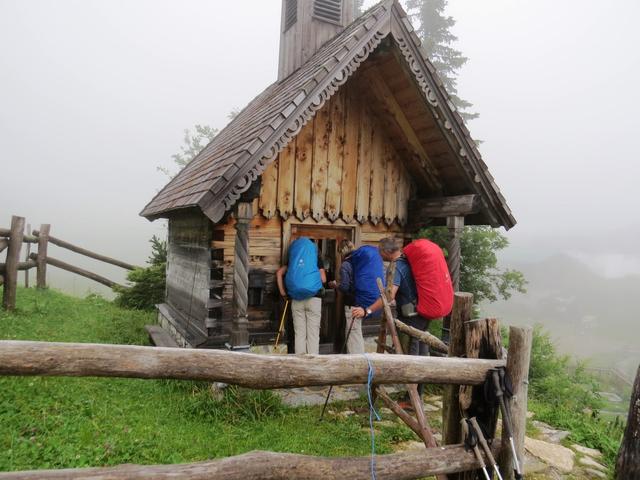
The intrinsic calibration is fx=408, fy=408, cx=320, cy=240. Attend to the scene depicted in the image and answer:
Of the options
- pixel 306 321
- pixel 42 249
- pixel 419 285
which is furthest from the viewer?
pixel 42 249

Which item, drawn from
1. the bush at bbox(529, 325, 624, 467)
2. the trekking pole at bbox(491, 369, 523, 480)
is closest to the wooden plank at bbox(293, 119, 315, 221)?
the trekking pole at bbox(491, 369, 523, 480)

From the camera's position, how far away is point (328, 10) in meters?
9.09

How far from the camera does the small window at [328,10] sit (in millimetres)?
9000

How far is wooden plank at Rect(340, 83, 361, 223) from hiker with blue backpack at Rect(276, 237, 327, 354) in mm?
1285

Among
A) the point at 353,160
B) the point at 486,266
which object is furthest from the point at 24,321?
the point at 486,266

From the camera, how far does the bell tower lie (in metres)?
8.91

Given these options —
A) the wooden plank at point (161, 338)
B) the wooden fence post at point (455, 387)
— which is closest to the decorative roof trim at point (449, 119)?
the wooden fence post at point (455, 387)

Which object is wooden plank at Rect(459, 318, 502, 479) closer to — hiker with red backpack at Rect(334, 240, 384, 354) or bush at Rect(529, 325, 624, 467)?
hiker with red backpack at Rect(334, 240, 384, 354)

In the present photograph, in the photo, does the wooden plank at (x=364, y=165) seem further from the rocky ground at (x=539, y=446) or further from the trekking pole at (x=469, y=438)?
the trekking pole at (x=469, y=438)

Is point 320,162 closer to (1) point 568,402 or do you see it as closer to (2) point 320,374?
(2) point 320,374

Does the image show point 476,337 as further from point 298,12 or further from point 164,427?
point 298,12

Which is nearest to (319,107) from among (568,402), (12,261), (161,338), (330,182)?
(330,182)

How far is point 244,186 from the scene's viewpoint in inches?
201

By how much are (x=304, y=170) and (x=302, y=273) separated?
1.81 metres
